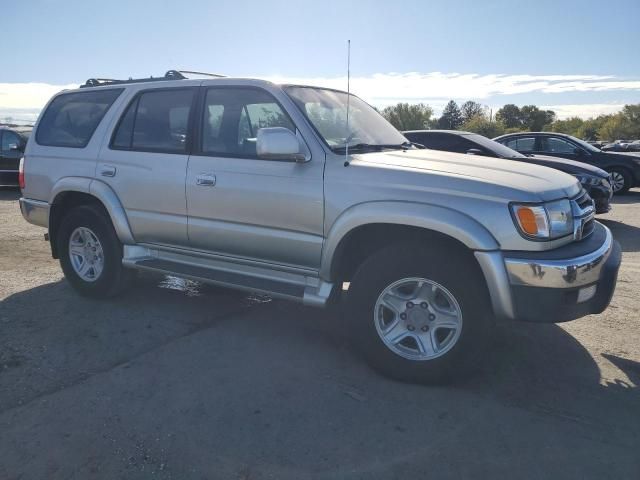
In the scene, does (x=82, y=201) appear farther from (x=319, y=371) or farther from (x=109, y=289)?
(x=319, y=371)

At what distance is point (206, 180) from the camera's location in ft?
13.5

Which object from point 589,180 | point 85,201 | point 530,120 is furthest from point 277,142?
point 530,120

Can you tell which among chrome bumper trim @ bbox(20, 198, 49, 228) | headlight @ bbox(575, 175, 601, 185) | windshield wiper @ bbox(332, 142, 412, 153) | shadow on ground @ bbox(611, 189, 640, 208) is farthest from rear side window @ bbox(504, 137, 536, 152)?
chrome bumper trim @ bbox(20, 198, 49, 228)

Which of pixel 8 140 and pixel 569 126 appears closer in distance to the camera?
pixel 8 140

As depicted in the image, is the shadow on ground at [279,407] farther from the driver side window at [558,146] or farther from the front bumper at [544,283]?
the driver side window at [558,146]

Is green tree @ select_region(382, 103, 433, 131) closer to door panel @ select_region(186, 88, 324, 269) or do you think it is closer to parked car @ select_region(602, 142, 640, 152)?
parked car @ select_region(602, 142, 640, 152)

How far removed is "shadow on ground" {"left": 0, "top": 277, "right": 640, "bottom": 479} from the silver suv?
1.41 ft

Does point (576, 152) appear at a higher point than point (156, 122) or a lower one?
lower

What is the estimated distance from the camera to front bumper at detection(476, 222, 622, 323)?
3.01 meters

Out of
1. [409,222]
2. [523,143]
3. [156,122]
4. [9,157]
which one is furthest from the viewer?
[9,157]

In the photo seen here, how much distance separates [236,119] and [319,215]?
1.14 meters

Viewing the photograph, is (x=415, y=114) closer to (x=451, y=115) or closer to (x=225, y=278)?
(x=451, y=115)

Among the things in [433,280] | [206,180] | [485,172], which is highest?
[485,172]

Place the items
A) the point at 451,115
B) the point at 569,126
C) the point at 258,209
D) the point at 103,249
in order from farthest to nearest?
the point at 569,126, the point at 451,115, the point at 103,249, the point at 258,209
